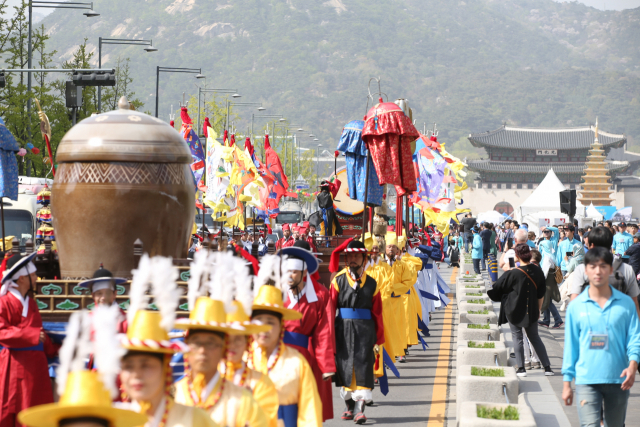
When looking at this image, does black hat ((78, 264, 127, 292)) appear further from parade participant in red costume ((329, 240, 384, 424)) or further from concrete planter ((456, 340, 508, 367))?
concrete planter ((456, 340, 508, 367))

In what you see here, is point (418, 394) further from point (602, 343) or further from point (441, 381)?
point (602, 343)

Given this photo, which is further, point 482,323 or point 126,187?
point 482,323

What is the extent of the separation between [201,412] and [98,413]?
0.83 m

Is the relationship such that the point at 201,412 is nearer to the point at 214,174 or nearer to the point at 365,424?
the point at 365,424

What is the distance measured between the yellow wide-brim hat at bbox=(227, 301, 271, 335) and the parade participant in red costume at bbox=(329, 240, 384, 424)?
460 centimetres

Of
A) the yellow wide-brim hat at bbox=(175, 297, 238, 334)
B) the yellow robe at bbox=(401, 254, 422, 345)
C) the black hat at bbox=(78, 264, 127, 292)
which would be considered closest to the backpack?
the black hat at bbox=(78, 264, 127, 292)

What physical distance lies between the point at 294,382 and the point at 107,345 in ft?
6.93

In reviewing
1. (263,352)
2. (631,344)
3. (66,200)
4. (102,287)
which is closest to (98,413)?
(263,352)

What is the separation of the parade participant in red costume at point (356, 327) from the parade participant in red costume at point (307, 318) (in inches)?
83.3

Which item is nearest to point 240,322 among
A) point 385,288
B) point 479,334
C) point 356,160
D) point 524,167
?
point 385,288

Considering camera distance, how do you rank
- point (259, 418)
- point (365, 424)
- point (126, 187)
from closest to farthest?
1. point (259, 418)
2. point (126, 187)
3. point (365, 424)

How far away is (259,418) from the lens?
12.5ft

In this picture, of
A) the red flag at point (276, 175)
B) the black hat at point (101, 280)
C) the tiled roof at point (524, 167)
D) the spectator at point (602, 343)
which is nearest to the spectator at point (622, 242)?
the red flag at point (276, 175)

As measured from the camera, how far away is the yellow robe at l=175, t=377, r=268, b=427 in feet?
12.4
